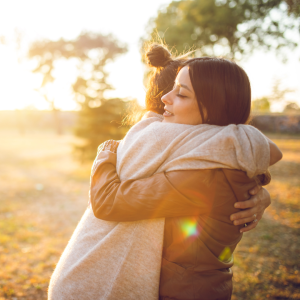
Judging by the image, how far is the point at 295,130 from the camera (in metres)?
29.3

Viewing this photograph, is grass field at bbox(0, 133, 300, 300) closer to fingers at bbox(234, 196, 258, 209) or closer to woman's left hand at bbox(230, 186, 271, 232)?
woman's left hand at bbox(230, 186, 271, 232)

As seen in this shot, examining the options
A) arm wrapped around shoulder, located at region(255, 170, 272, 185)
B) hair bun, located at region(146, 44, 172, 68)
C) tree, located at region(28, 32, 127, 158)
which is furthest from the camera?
tree, located at region(28, 32, 127, 158)

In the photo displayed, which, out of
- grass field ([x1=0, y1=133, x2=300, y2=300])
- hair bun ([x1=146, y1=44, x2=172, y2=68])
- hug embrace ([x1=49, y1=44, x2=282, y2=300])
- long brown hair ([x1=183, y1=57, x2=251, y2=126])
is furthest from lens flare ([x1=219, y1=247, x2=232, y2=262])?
grass field ([x1=0, y1=133, x2=300, y2=300])

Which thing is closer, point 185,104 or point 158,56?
point 185,104

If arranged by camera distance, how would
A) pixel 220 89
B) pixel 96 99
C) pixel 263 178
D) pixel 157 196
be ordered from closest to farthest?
pixel 157 196
pixel 220 89
pixel 263 178
pixel 96 99

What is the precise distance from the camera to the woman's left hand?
1.24m

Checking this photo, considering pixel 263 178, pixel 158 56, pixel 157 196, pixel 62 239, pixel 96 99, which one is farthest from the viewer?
pixel 96 99

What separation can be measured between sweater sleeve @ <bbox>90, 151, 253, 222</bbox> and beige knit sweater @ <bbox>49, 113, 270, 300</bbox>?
56mm

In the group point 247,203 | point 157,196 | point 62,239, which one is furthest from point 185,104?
point 62,239

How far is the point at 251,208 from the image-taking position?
130cm

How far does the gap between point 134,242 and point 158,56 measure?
4.12 feet

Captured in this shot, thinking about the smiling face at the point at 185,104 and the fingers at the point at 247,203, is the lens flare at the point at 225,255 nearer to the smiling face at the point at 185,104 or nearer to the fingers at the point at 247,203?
the fingers at the point at 247,203

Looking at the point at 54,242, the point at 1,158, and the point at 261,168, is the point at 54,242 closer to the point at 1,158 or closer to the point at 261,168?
the point at 261,168

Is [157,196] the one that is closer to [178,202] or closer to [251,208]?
[178,202]
